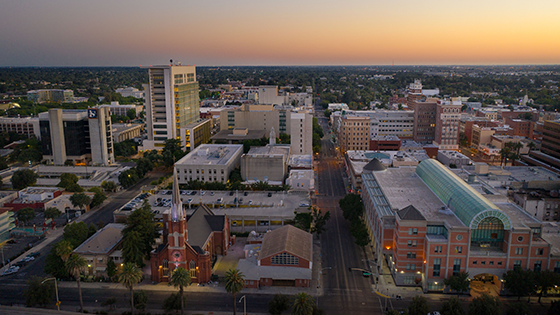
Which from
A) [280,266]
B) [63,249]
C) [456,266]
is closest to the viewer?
[456,266]

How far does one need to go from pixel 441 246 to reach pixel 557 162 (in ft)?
241

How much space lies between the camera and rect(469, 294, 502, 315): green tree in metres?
50.2

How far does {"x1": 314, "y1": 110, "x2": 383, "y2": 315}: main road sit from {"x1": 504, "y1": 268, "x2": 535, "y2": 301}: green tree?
19237 millimetres

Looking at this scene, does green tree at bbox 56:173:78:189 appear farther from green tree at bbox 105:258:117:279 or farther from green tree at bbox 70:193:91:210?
green tree at bbox 105:258:117:279

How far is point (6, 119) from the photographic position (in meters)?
176

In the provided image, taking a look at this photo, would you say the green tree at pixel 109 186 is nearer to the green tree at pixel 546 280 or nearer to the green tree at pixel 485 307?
the green tree at pixel 485 307

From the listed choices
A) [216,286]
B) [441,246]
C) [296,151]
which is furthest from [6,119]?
[441,246]

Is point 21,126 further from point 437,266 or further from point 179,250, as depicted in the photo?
point 437,266

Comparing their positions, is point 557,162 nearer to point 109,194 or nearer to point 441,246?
point 441,246

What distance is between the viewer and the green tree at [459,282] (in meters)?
58.3

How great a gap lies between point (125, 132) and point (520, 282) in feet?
513

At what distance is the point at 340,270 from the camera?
68.6 m

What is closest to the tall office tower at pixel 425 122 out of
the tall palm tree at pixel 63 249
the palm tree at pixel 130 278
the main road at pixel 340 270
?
the main road at pixel 340 270

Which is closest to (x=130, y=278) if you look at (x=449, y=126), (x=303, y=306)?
(x=303, y=306)
